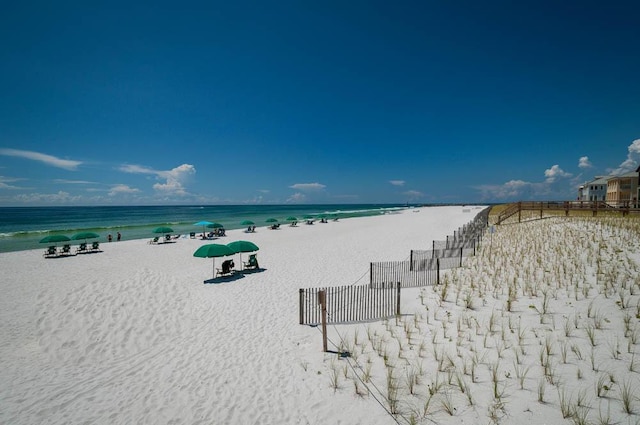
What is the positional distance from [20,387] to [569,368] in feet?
39.0

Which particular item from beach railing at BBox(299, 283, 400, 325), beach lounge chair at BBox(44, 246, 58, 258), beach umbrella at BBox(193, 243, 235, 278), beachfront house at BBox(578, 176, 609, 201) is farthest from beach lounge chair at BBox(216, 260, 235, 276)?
beachfront house at BBox(578, 176, 609, 201)

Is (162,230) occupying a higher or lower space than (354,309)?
higher

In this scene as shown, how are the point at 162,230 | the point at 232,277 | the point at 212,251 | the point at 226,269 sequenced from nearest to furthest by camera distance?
1. the point at 212,251
2. the point at 226,269
3. the point at 232,277
4. the point at 162,230

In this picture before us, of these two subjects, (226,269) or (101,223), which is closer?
(226,269)

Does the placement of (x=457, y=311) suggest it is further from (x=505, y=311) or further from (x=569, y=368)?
(x=569, y=368)

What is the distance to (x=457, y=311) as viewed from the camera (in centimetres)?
841

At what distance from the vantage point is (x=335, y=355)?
22.3 ft

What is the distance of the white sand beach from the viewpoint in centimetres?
487

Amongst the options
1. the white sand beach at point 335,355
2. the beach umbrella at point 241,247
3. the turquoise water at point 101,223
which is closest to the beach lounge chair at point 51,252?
the turquoise water at point 101,223

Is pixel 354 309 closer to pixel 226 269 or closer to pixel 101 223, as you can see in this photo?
pixel 226 269

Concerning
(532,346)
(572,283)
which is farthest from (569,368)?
(572,283)

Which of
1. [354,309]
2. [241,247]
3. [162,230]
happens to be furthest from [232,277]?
[162,230]

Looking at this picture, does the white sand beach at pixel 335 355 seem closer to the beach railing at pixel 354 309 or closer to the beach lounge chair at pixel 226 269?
the beach railing at pixel 354 309

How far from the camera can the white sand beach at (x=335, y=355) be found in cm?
487
